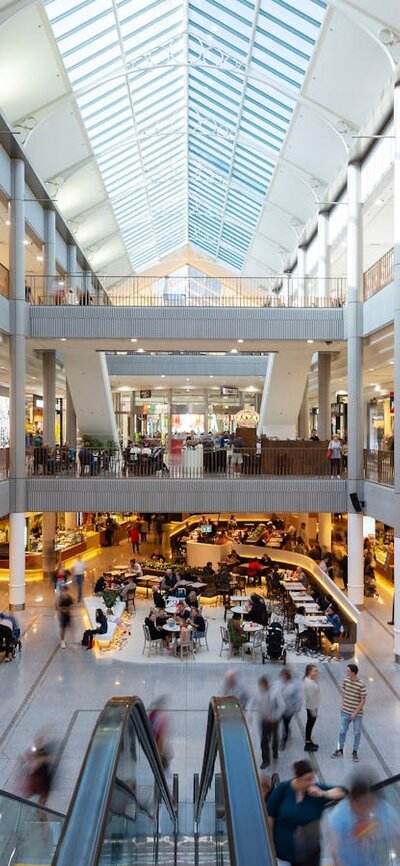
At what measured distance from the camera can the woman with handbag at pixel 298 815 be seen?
186 inches

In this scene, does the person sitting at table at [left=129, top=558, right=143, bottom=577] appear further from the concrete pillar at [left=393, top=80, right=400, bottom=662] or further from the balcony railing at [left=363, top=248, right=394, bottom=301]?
the balcony railing at [left=363, top=248, right=394, bottom=301]

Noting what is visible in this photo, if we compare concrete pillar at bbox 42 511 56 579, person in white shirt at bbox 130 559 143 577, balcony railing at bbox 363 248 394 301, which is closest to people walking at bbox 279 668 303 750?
balcony railing at bbox 363 248 394 301

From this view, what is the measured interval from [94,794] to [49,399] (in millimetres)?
20141

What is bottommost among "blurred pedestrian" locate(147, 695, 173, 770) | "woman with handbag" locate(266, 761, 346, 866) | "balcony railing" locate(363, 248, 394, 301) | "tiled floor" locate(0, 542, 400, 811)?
"tiled floor" locate(0, 542, 400, 811)

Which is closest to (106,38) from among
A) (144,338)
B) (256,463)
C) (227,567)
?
(144,338)

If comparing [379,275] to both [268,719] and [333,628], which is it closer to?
[333,628]

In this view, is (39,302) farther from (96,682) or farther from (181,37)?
(96,682)

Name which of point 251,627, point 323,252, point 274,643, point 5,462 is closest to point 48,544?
point 5,462

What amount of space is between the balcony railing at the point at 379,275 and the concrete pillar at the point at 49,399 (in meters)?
10.7

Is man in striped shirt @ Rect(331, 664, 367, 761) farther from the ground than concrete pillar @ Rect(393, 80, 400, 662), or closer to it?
closer to it

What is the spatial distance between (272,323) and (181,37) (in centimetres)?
824

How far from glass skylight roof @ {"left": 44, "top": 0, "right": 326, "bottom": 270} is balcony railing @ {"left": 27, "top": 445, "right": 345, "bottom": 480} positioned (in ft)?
30.5

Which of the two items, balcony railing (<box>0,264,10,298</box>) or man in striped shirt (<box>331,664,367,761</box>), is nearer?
man in striped shirt (<box>331,664,367,761</box>)

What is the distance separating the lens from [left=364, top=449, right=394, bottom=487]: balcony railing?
16.4 metres
